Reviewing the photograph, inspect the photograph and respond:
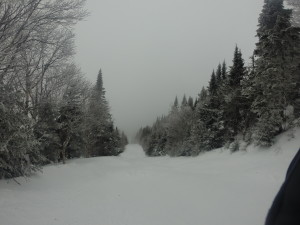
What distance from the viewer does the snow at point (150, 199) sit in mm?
8984

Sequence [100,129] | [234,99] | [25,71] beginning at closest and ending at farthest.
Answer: [25,71] < [234,99] < [100,129]

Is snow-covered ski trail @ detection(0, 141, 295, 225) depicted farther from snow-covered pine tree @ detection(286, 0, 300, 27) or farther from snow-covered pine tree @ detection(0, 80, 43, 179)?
snow-covered pine tree @ detection(286, 0, 300, 27)

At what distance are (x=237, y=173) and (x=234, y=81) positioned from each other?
1671cm

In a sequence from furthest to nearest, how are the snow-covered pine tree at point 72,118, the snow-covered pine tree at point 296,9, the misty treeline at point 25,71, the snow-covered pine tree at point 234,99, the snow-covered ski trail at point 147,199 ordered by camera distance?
1. the snow-covered pine tree at point 72,118
2. the snow-covered pine tree at point 234,99
3. the snow-covered pine tree at point 296,9
4. the misty treeline at point 25,71
5. the snow-covered ski trail at point 147,199

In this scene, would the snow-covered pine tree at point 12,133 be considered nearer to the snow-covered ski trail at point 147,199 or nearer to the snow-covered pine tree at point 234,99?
the snow-covered ski trail at point 147,199

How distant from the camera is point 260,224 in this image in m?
8.40

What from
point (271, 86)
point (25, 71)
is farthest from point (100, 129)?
point (271, 86)

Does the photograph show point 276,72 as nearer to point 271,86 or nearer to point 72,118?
point 271,86

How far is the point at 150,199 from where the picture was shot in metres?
12.3

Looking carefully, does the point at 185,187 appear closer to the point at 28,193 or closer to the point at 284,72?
the point at 28,193

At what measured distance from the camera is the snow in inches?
354

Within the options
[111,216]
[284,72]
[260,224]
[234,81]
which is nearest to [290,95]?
[284,72]

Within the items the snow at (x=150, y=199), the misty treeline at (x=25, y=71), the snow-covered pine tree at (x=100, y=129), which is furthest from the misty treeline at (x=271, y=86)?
the snow-covered pine tree at (x=100, y=129)

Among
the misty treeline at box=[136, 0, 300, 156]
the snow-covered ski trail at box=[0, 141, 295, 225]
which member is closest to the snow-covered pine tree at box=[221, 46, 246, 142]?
the misty treeline at box=[136, 0, 300, 156]
